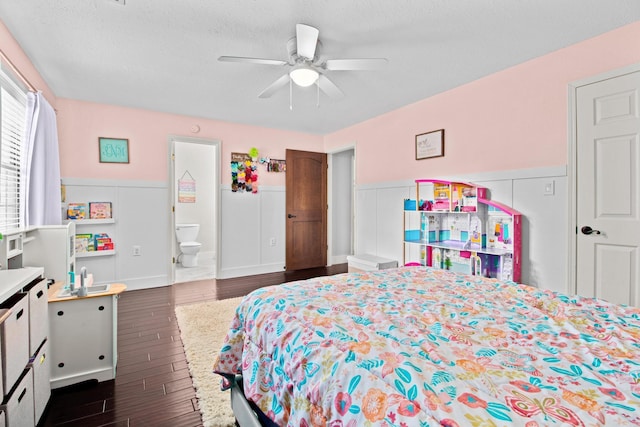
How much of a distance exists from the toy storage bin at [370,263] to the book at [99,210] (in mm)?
3261

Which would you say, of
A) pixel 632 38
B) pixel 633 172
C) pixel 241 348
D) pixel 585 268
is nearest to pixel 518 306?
pixel 241 348

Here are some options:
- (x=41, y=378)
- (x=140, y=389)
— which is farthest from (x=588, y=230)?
(x=41, y=378)

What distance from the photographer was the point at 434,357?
36.4 inches

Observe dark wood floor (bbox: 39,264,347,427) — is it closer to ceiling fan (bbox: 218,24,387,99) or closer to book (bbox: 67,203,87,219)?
book (bbox: 67,203,87,219)

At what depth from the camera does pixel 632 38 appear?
2.27 metres

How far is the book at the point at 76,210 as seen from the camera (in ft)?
12.8

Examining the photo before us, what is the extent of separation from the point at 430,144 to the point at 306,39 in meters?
2.18

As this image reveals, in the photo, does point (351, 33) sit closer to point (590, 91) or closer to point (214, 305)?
point (590, 91)

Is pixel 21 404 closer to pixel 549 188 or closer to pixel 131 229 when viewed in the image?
pixel 131 229

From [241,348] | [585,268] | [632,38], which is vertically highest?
[632,38]

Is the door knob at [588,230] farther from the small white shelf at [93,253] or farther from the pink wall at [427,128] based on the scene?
the small white shelf at [93,253]

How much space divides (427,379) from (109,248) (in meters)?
4.45

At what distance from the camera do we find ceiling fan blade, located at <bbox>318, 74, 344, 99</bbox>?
8.63 feet

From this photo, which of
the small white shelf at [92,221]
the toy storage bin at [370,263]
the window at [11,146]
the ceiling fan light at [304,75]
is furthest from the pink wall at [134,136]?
the ceiling fan light at [304,75]
